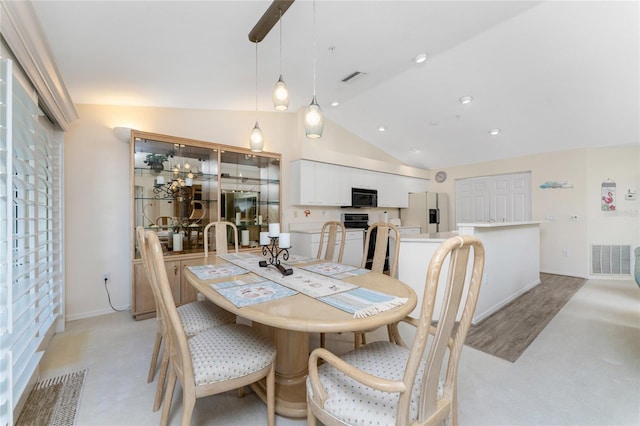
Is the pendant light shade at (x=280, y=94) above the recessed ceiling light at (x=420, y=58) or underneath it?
underneath

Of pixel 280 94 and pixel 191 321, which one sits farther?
pixel 280 94

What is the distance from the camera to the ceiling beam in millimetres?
1849

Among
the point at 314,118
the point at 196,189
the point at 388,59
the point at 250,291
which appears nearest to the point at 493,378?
the point at 250,291

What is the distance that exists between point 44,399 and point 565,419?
3.11 m

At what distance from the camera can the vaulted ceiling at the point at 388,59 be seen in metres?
2.03

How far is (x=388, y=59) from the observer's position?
304 cm

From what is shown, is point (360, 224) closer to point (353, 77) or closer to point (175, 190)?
point (353, 77)

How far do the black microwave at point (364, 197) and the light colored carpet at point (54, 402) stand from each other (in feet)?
13.4

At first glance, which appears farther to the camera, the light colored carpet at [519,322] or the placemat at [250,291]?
the light colored carpet at [519,322]

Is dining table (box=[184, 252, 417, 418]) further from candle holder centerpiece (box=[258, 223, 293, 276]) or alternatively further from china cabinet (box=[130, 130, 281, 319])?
china cabinet (box=[130, 130, 281, 319])

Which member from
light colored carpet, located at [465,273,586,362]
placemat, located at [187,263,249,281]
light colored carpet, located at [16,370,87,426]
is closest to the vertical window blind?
light colored carpet, located at [16,370,87,426]

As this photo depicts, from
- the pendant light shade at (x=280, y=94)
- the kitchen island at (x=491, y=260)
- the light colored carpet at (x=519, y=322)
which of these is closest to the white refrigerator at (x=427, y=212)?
the kitchen island at (x=491, y=260)

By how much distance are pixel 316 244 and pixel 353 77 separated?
7.73ft

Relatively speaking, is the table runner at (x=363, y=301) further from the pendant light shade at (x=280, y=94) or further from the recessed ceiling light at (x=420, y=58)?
the recessed ceiling light at (x=420, y=58)
